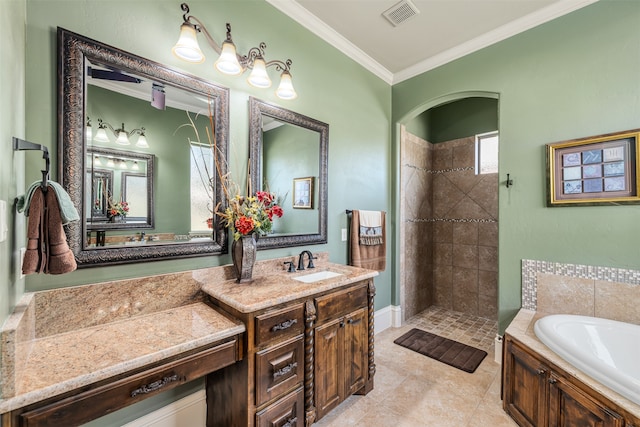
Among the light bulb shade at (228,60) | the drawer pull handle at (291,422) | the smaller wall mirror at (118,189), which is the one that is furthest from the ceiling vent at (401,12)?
the drawer pull handle at (291,422)

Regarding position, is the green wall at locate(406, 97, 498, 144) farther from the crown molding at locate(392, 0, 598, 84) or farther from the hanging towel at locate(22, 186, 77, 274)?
the hanging towel at locate(22, 186, 77, 274)

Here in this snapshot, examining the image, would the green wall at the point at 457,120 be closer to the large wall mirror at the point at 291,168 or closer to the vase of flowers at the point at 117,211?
the large wall mirror at the point at 291,168

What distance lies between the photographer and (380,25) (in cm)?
242

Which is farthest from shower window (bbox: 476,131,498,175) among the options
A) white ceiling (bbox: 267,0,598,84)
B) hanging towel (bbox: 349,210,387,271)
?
hanging towel (bbox: 349,210,387,271)

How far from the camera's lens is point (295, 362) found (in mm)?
1521

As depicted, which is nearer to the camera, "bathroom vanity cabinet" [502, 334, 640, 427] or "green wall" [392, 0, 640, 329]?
"bathroom vanity cabinet" [502, 334, 640, 427]

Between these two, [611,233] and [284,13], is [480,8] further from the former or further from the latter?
[611,233]

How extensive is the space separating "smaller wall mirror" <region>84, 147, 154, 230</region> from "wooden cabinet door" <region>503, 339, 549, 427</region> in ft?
7.87

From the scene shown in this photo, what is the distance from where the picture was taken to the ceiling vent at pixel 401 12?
2174 millimetres

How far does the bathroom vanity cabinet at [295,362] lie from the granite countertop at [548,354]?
1033mm

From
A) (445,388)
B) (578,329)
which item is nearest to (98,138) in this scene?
(445,388)

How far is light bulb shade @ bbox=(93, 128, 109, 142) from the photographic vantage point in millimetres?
1381

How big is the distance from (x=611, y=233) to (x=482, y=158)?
184 cm

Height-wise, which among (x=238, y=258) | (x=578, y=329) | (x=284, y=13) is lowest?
(x=578, y=329)
